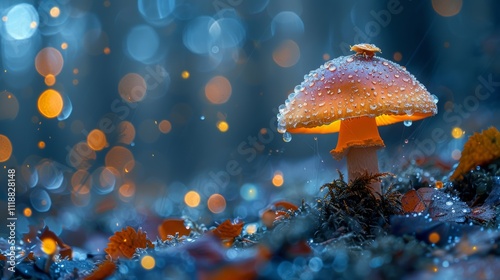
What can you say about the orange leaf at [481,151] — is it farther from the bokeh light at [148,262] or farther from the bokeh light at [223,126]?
the bokeh light at [223,126]

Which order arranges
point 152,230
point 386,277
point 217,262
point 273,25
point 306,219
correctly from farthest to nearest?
point 273,25
point 152,230
point 306,219
point 217,262
point 386,277

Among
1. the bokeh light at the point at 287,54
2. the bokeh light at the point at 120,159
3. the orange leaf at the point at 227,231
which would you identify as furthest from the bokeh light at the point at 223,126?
the orange leaf at the point at 227,231

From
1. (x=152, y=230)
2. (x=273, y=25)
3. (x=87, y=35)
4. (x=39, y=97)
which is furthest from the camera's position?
(x=87, y=35)

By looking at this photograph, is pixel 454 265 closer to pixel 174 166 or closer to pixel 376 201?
pixel 376 201

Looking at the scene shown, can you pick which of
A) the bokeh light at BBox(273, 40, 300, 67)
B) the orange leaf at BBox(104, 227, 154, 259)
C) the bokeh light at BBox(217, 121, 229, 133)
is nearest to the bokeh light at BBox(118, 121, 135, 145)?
the bokeh light at BBox(217, 121, 229, 133)

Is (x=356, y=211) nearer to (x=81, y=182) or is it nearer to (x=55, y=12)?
(x=81, y=182)

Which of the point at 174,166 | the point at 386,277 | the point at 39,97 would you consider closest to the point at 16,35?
the point at 39,97
